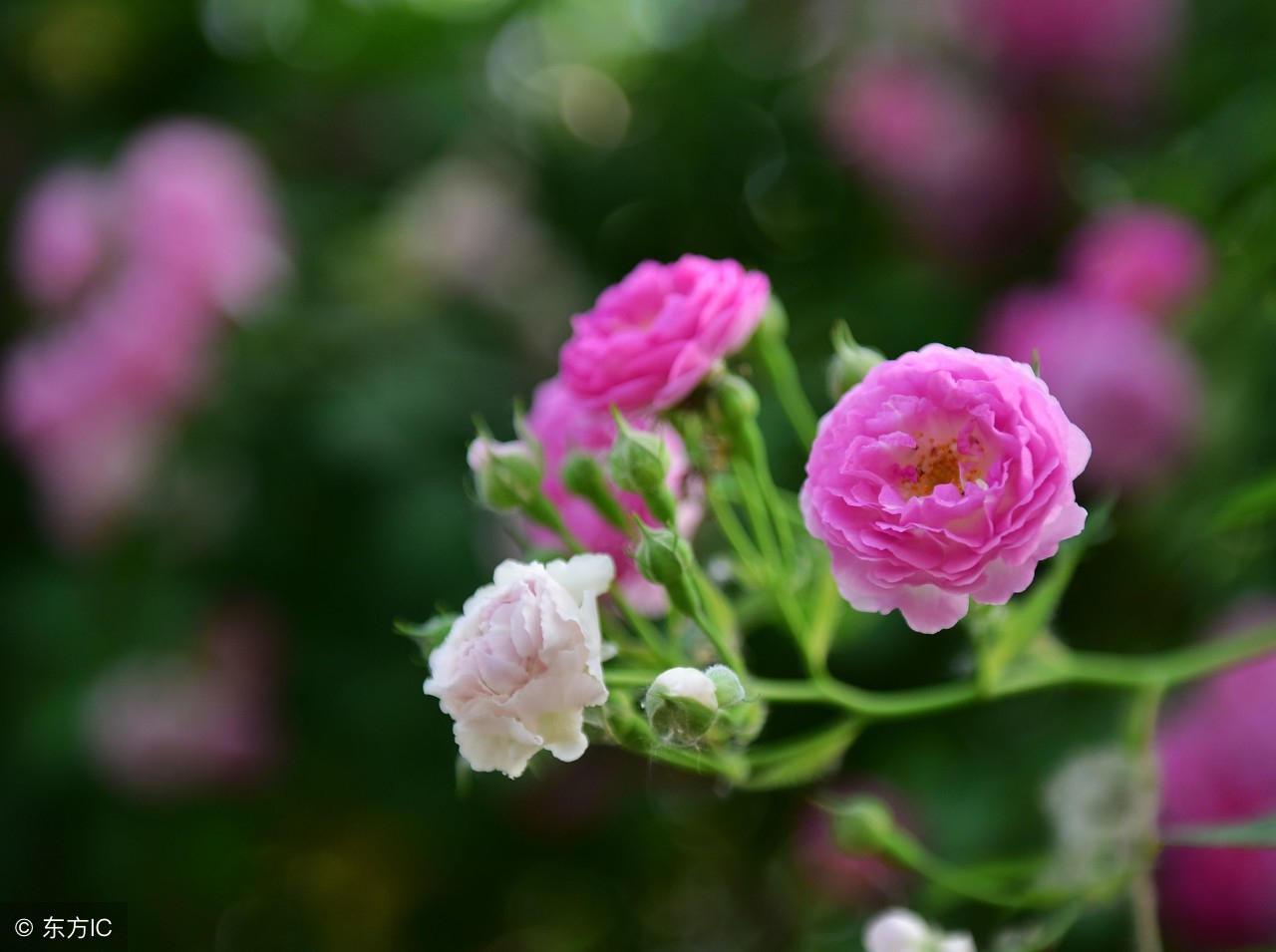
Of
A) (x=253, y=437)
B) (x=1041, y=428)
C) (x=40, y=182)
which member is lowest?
(x=253, y=437)

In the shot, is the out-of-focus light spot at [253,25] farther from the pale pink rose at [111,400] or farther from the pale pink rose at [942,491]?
the pale pink rose at [942,491]

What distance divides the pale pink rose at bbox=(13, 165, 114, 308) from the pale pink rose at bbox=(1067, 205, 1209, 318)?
1.06 meters

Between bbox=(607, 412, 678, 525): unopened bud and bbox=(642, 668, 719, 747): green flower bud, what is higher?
bbox=(607, 412, 678, 525): unopened bud

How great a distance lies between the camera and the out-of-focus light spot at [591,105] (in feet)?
4.88

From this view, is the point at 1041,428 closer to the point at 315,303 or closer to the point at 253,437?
the point at 253,437

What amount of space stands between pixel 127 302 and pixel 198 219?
0.38ft

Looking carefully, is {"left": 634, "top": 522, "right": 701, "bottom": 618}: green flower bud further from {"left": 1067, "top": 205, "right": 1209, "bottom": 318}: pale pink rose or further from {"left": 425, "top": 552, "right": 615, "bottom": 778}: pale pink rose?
{"left": 1067, "top": 205, "right": 1209, "bottom": 318}: pale pink rose

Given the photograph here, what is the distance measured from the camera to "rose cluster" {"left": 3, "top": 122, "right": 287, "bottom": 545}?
1.26 m

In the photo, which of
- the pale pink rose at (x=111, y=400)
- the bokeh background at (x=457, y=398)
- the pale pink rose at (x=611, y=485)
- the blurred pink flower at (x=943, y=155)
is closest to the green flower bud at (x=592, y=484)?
the pale pink rose at (x=611, y=485)

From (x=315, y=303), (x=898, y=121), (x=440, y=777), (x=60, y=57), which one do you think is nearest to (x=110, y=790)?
(x=440, y=777)

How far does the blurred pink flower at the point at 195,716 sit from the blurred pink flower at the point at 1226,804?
0.86 metres

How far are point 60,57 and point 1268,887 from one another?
1.63 metres

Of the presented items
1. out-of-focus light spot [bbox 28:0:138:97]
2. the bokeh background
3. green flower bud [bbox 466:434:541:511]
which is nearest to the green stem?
green flower bud [bbox 466:434:541:511]

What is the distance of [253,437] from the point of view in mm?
1255
